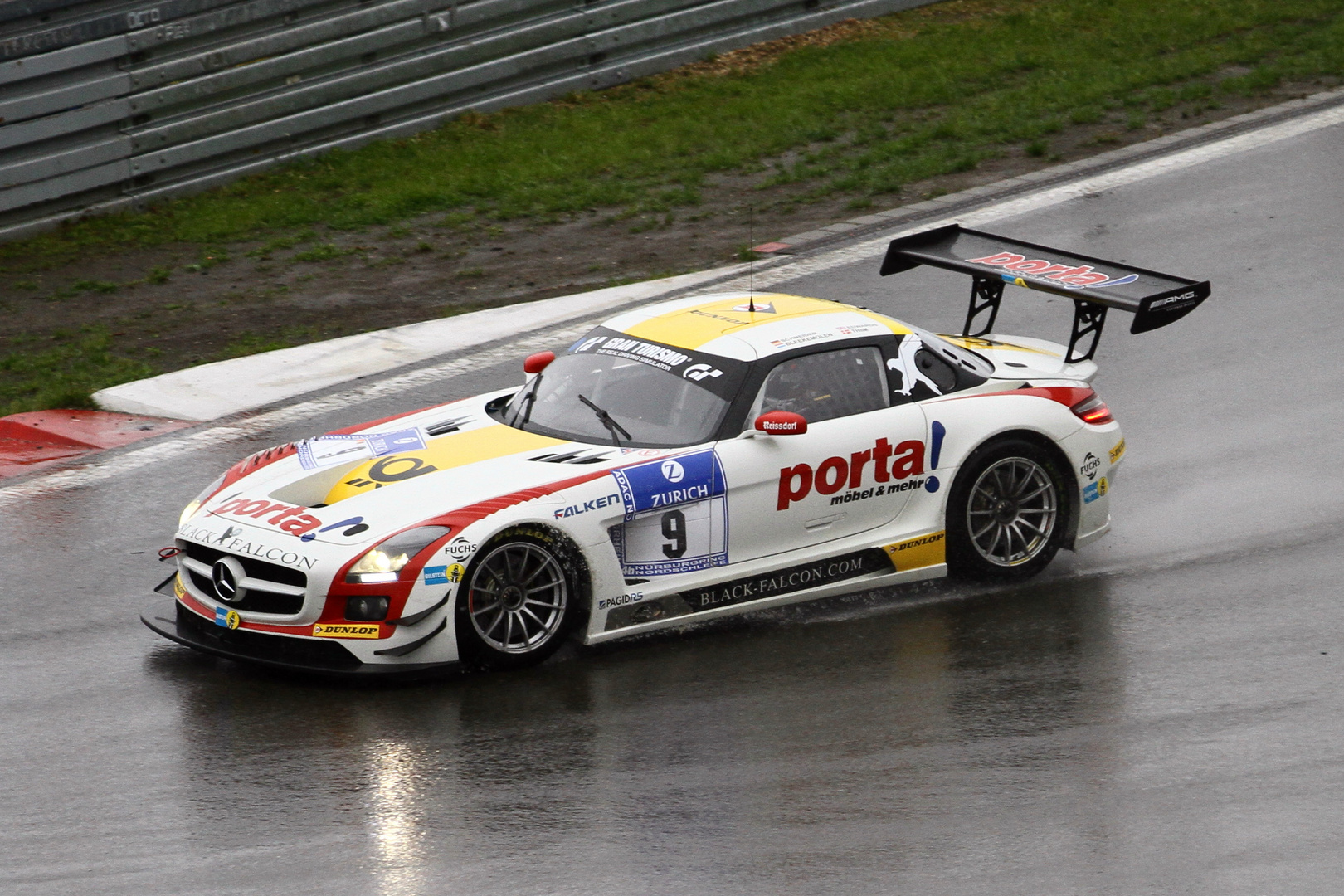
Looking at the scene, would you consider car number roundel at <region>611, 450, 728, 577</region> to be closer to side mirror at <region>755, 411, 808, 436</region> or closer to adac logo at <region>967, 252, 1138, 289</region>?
side mirror at <region>755, 411, 808, 436</region>

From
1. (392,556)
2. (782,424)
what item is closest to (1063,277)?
(782,424)

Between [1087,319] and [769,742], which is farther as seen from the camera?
[1087,319]

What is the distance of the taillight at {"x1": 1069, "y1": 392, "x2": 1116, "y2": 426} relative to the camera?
8711 millimetres

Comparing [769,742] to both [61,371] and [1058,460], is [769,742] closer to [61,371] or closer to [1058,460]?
[1058,460]

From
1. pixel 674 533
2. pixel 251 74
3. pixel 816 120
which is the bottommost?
pixel 674 533

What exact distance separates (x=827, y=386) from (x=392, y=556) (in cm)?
237

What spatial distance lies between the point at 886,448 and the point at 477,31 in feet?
37.0

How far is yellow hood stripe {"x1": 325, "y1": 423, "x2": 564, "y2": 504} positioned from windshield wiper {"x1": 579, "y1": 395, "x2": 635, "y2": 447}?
0.78 ft

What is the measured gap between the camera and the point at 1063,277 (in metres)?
9.02

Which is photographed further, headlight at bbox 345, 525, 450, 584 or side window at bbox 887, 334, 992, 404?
side window at bbox 887, 334, 992, 404

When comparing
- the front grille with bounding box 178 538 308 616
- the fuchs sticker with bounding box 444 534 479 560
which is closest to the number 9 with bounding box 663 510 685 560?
the fuchs sticker with bounding box 444 534 479 560

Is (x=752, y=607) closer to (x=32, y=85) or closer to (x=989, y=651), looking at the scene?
(x=989, y=651)

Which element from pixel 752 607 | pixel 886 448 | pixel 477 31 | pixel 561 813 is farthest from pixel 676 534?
pixel 477 31

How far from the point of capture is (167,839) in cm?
604
